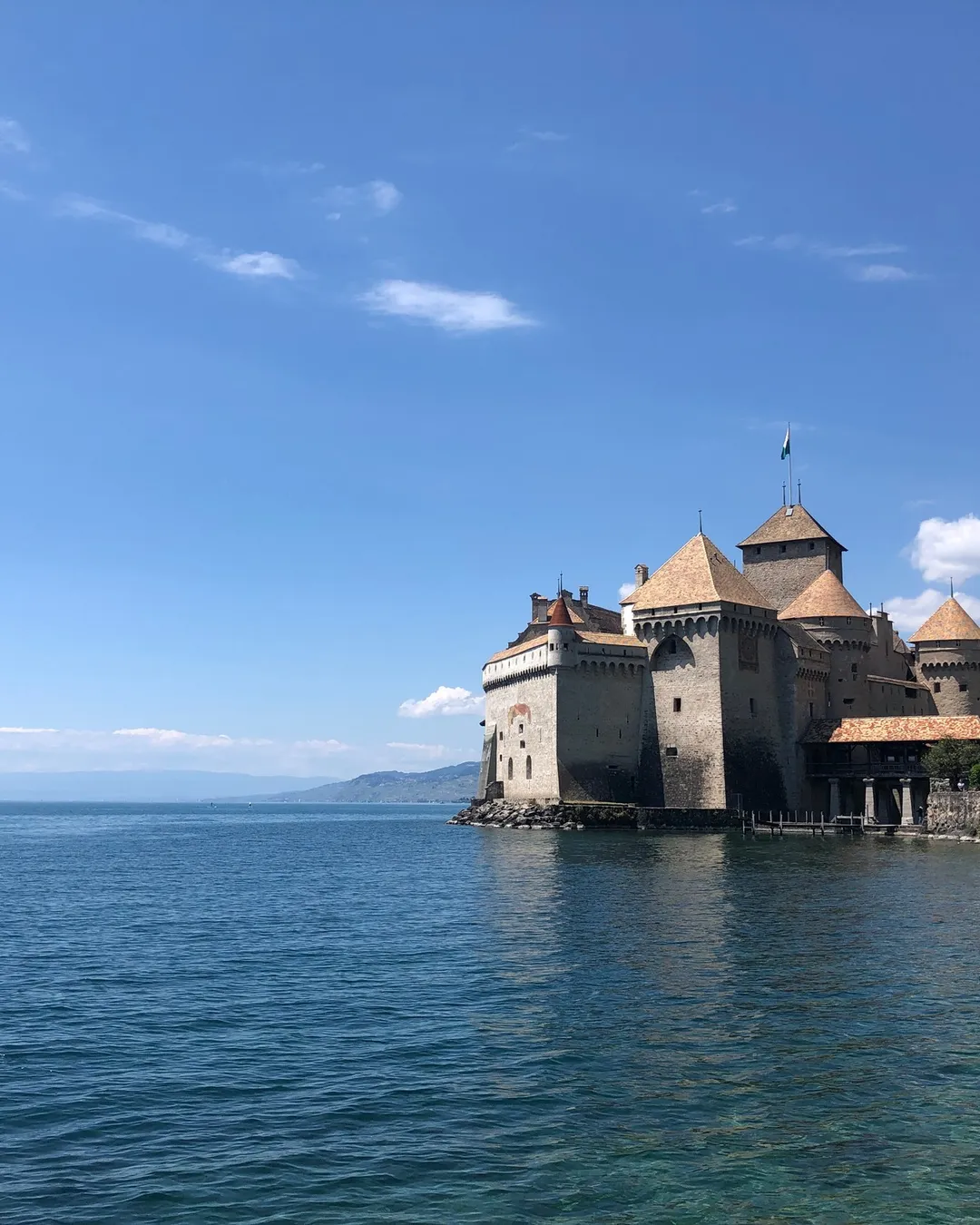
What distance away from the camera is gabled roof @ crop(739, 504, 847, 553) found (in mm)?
74312

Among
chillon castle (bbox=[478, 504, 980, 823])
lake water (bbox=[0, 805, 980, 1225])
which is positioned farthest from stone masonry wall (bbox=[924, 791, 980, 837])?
lake water (bbox=[0, 805, 980, 1225])

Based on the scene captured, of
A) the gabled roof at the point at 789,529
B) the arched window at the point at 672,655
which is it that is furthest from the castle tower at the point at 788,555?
the arched window at the point at 672,655

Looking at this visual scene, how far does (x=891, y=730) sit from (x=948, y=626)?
16.1 m

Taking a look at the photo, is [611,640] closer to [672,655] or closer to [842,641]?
[672,655]

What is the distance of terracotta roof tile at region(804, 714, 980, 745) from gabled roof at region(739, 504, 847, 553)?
14.5 metres

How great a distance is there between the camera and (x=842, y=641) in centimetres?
6825

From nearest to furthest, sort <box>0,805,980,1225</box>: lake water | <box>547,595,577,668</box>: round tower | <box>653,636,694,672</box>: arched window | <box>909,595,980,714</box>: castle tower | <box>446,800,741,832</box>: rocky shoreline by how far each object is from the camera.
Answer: <box>0,805,980,1225</box>: lake water < <box>446,800,741,832</box>: rocky shoreline < <box>653,636,694,672</box>: arched window < <box>547,595,577,668</box>: round tower < <box>909,595,980,714</box>: castle tower

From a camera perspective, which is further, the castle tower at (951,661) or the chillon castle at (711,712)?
the castle tower at (951,661)

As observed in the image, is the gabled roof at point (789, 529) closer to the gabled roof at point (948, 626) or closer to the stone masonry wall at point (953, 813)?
the gabled roof at point (948, 626)

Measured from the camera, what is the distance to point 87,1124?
1303 cm

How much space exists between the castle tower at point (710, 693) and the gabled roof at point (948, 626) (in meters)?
16.2

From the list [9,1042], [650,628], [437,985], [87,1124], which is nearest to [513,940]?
[437,985]

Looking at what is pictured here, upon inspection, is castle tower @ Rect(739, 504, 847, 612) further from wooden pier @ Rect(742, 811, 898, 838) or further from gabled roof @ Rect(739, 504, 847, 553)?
wooden pier @ Rect(742, 811, 898, 838)

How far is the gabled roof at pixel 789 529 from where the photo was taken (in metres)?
74.3
